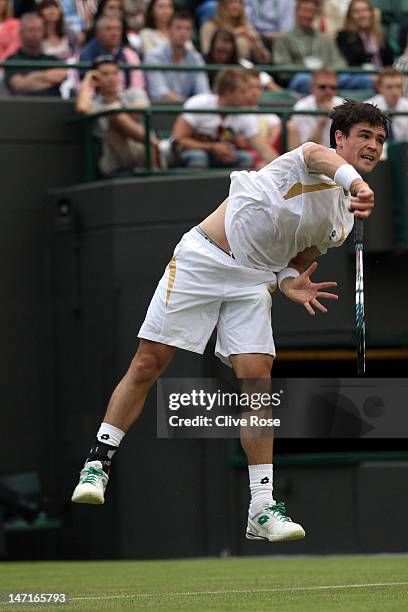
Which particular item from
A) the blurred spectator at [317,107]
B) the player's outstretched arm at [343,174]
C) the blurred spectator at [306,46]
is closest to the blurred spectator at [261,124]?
the blurred spectator at [317,107]

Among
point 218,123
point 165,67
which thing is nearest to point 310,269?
point 218,123

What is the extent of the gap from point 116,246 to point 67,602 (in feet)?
21.4

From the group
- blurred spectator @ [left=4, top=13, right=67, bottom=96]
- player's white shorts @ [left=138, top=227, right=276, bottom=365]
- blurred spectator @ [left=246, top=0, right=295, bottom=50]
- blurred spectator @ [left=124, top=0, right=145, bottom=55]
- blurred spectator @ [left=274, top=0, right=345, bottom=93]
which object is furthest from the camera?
blurred spectator @ [left=246, top=0, right=295, bottom=50]

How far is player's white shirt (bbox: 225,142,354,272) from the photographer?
8109mm

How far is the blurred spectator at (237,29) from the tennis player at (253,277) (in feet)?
24.3

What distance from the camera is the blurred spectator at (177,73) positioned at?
14734 mm

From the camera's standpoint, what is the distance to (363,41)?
1622cm

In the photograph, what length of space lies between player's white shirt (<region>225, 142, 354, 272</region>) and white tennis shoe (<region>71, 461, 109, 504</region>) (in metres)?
1.40

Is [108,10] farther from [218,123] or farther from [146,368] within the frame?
[146,368]

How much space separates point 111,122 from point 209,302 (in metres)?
5.59

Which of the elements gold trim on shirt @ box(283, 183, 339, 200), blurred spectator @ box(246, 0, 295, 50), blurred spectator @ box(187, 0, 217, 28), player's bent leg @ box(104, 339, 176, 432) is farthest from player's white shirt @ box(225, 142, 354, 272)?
blurred spectator @ box(246, 0, 295, 50)

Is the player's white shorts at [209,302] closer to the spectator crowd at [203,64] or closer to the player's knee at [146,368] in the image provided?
the player's knee at [146,368]

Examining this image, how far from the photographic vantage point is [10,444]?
14.2m

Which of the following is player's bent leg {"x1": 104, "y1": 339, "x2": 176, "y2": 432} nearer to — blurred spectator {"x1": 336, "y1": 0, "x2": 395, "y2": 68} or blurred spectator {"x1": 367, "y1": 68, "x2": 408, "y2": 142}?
blurred spectator {"x1": 367, "y1": 68, "x2": 408, "y2": 142}
